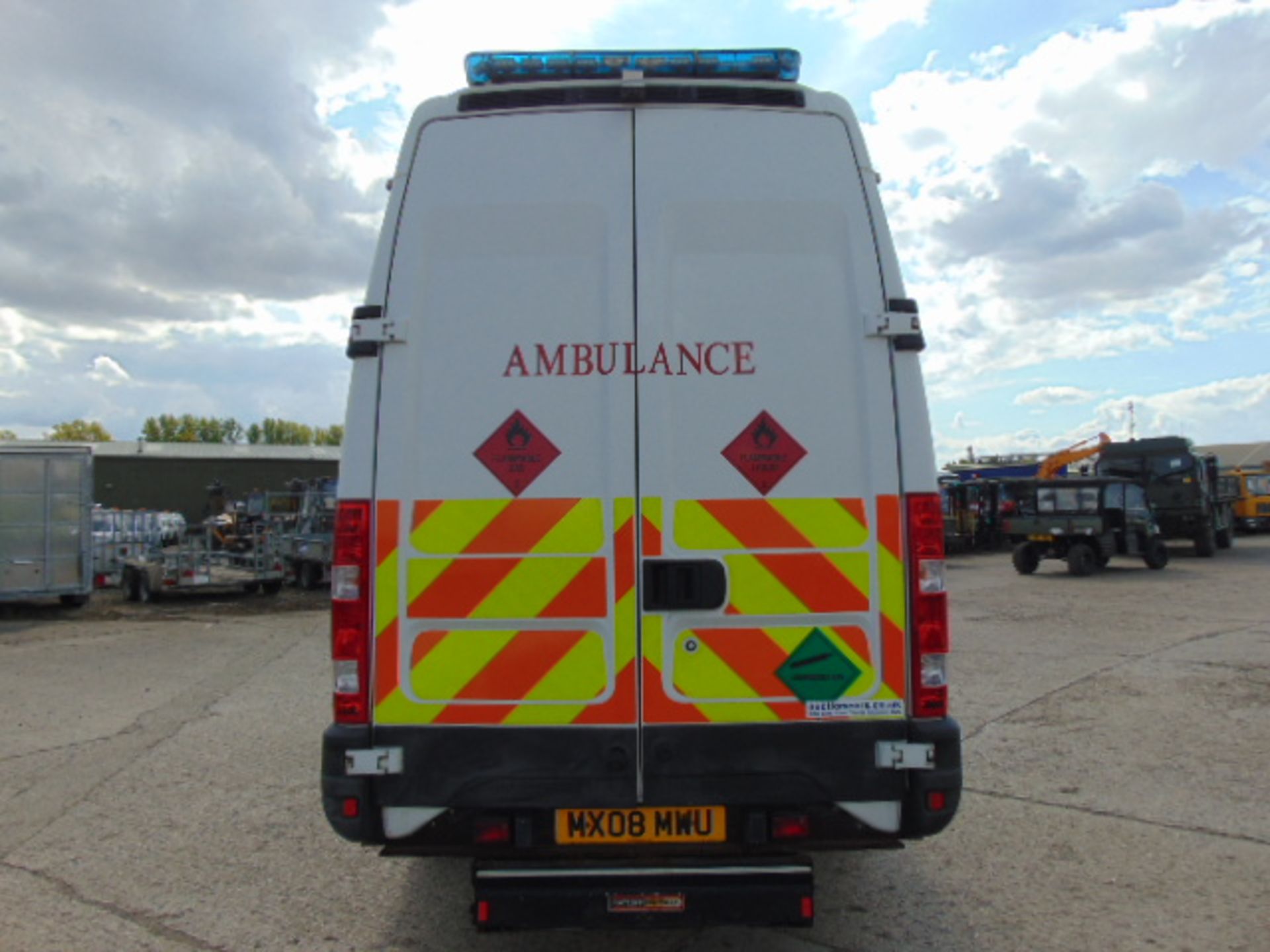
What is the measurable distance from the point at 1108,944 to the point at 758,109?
11.3ft

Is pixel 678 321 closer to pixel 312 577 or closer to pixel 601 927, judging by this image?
pixel 601 927

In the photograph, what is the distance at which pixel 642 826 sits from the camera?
3.18 m

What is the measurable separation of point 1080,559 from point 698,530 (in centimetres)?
2023

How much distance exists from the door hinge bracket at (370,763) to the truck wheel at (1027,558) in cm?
2087

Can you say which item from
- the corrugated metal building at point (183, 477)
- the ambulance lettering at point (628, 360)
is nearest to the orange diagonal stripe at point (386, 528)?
the ambulance lettering at point (628, 360)

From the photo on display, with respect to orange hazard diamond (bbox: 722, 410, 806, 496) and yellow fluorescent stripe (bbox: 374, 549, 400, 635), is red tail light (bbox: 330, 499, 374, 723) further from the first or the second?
orange hazard diamond (bbox: 722, 410, 806, 496)

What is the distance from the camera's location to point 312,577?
2031cm

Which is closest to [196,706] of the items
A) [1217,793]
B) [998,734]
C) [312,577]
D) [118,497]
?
[998,734]

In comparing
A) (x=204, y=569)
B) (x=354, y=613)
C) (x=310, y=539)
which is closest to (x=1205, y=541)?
(x=310, y=539)

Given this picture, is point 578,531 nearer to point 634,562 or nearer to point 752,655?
point 634,562

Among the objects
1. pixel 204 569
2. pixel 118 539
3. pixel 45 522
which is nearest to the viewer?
pixel 45 522

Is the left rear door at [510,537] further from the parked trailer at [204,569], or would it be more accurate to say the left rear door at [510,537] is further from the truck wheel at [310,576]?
the truck wheel at [310,576]

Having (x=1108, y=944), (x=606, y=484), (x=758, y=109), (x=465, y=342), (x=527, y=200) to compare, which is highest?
(x=758, y=109)

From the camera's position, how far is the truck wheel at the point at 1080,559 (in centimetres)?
2109
